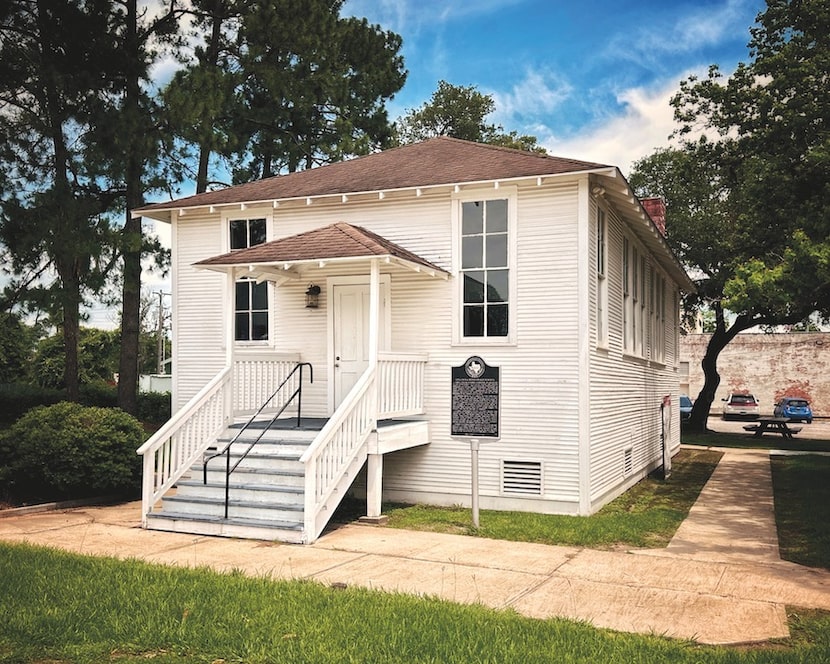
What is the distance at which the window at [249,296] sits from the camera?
14.1 metres

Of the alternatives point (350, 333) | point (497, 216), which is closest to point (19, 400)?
point (350, 333)

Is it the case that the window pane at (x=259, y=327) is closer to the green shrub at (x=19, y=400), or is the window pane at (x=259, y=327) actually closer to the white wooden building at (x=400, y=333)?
the white wooden building at (x=400, y=333)

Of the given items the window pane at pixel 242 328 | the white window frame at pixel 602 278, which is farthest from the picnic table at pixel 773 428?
the window pane at pixel 242 328

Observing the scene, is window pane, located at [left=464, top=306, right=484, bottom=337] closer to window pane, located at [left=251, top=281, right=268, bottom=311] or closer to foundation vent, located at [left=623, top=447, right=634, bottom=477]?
window pane, located at [left=251, top=281, right=268, bottom=311]

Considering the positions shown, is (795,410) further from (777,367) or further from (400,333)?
(400,333)

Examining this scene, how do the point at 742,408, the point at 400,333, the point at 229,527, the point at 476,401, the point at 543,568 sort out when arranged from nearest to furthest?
the point at 543,568 < the point at 229,527 < the point at 476,401 < the point at 400,333 < the point at 742,408

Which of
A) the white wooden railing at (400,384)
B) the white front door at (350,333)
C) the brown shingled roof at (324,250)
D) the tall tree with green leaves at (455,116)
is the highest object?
the tall tree with green leaves at (455,116)

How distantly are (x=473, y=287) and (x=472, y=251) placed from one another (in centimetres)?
57

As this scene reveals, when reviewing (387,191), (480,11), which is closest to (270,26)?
(480,11)

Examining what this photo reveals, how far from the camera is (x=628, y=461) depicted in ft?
50.8

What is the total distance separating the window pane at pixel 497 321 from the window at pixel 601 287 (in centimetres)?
164

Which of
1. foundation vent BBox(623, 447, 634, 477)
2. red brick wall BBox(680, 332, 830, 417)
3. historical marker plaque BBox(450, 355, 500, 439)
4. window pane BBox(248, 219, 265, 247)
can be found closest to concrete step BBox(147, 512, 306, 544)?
historical marker plaque BBox(450, 355, 500, 439)

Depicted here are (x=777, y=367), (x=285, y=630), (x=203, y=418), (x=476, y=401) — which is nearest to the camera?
(x=285, y=630)

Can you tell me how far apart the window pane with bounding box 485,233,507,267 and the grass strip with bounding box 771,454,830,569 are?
548 cm
